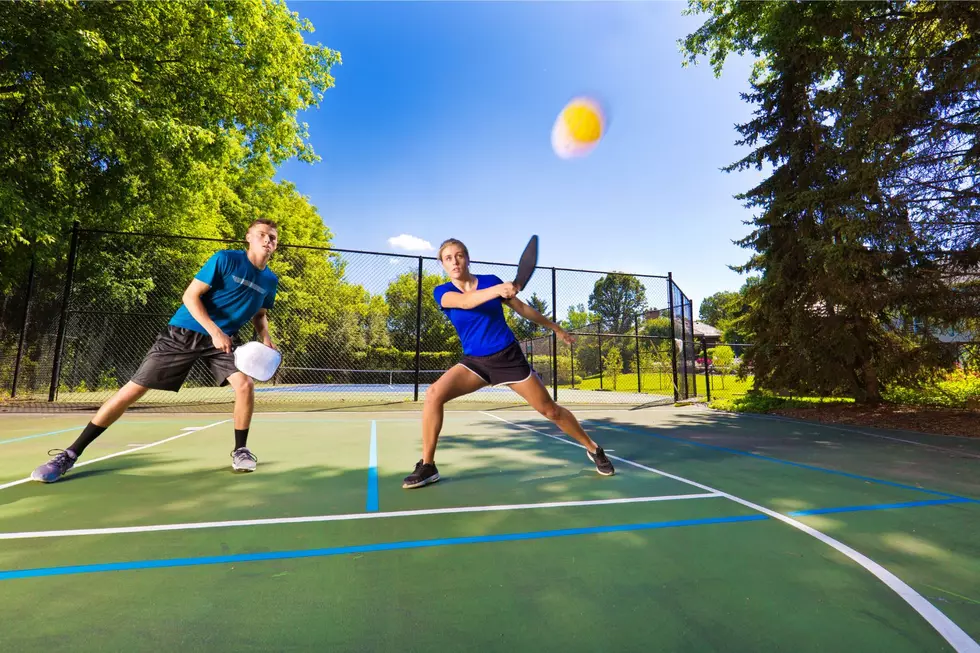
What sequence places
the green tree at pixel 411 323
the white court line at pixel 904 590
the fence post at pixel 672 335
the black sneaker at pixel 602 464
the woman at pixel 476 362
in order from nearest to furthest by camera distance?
the white court line at pixel 904 590
the woman at pixel 476 362
the black sneaker at pixel 602 464
the fence post at pixel 672 335
the green tree at pixel 411 323

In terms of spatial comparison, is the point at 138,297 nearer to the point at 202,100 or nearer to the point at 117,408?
the point at 202,100

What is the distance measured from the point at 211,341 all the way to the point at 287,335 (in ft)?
56.4

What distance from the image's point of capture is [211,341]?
381cm

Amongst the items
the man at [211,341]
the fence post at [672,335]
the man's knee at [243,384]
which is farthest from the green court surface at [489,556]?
the fence post at [672,335]

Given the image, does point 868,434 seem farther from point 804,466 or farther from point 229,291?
point 229,291

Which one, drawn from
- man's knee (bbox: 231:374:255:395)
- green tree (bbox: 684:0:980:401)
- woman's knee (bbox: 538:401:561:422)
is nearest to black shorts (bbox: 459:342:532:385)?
woman's knee (bbox: 538:401:561:422)

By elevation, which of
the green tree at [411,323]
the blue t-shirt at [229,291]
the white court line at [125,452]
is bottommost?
the white court line at [125,452]

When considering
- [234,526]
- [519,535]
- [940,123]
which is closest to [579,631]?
[519,535]

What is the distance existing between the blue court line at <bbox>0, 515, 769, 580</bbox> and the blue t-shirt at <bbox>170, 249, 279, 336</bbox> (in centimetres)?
215

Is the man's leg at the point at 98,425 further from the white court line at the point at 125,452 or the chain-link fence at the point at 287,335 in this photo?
the chain-link fence at the point at 287,335

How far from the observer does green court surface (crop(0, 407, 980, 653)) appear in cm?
152

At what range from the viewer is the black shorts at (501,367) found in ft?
11.5

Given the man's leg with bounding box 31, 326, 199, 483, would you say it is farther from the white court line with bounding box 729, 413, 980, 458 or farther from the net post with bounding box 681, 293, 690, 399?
the net post with bounding box 681, 293, 690, 399

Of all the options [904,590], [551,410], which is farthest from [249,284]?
[904,590]
